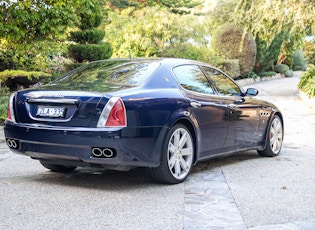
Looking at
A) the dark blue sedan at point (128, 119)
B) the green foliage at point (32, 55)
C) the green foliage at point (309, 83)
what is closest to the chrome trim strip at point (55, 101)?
the dark blue sedan at point (128, 119)

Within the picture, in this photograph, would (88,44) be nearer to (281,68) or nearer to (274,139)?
(274,139)

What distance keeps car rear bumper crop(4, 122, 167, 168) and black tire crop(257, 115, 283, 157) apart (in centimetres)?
306

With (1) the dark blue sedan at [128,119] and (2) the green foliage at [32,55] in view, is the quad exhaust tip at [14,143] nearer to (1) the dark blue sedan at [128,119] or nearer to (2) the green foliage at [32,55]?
(1) the dark blue sedan at [128,119]

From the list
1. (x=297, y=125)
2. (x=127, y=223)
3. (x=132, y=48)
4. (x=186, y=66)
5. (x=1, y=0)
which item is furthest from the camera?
(x=132, y=48)

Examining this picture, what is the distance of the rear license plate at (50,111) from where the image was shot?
18.6 ft

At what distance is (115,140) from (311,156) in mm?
4347

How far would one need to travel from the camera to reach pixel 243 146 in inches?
302

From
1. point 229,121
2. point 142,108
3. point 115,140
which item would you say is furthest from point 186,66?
point 115,140

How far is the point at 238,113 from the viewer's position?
24.3 feet

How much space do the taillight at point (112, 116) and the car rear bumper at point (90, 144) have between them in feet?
0.23

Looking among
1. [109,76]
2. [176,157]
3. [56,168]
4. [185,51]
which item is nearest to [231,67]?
[185,51]

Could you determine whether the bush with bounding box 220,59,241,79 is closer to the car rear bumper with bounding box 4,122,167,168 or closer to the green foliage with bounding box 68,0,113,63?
the green foliage with bounding box 68,0,113,63

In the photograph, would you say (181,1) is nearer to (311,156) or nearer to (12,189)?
(311,156)

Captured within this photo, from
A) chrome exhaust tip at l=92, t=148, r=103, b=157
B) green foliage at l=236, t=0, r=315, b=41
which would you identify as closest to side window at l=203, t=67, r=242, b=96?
chrome exhaust tip at l=92, t=148, r=103, b=157
